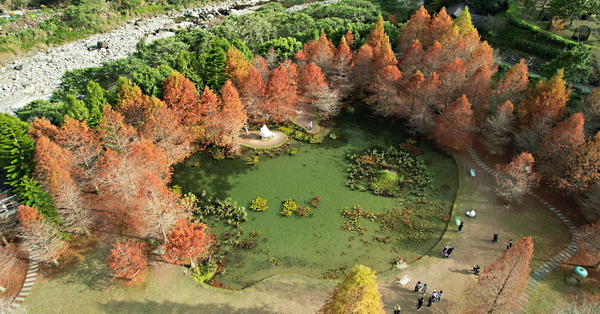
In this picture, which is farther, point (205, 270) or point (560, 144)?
point (560, 144)

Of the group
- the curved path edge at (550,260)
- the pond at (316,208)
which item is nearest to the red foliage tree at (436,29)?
the pond at (316,208)

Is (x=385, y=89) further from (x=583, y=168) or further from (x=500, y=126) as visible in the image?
(x=583, y=168)

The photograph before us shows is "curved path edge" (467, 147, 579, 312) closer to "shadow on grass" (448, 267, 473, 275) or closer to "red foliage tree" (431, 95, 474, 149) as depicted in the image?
"shadow on grass" (448, 267, 473, 275)

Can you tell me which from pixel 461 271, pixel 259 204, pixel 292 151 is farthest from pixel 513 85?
pixel 259 204

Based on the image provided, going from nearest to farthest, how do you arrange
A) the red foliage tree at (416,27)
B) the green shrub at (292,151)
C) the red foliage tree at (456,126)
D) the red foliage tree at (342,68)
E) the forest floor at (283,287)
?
the forest floor at (283,287) < the red foliage tree at (456,126) < the green shrub at (292,151) < the red foliage tree at (342,68) < the red foliage tree at (416,27)

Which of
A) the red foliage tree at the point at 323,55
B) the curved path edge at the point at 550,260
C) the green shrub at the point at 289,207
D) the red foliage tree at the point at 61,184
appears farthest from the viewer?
the red foliage tree at the point at 323,55

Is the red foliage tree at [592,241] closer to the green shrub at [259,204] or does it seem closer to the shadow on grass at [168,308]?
the shadow on grass at [168,308]
